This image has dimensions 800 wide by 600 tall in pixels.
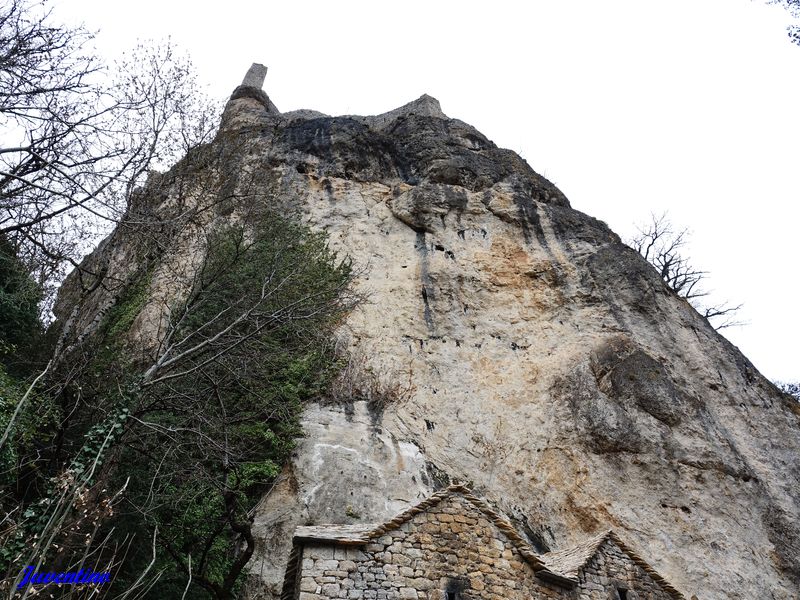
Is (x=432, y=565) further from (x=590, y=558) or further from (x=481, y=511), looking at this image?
(x=590, y=558)

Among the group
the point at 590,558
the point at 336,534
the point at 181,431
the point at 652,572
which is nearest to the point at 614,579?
the point at 590,558

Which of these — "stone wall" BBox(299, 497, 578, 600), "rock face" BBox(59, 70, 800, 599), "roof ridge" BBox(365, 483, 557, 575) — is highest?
"rock face" BBox(59, 70, 800, 599)

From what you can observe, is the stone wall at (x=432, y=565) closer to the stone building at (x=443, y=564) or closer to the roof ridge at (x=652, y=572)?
the stone building at (x=443, y=564)

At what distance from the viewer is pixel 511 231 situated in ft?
58.5

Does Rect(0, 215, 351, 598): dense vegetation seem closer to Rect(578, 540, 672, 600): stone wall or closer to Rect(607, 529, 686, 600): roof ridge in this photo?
Rect(578, 540, 672, 600): stone wall

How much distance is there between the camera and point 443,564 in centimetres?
772

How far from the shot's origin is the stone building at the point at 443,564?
7238 mm

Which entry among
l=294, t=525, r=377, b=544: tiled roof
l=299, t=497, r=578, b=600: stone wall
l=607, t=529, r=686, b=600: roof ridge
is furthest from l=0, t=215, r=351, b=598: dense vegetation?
l=607, t=529, r=686, b=600: roof ridge

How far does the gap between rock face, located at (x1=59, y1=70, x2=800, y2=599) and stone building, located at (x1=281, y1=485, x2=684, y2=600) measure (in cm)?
229

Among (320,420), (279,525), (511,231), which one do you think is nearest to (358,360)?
(320,420)

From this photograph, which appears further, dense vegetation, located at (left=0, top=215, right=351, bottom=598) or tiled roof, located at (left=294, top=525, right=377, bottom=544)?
dense vegetation, located at (left=0, top=215, right=351, bottom=598)

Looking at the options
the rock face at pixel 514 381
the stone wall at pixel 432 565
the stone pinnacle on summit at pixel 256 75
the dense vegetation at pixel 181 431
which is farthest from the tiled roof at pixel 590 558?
the stone pinnacle on summit at pixel 256 75

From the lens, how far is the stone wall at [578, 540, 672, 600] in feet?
28.1

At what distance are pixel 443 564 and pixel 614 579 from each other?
9.56 ft
